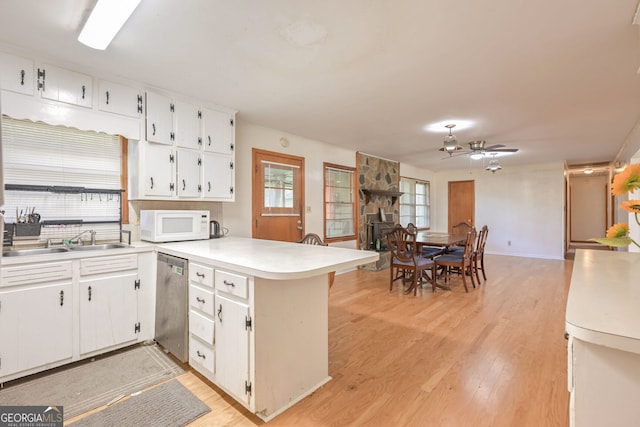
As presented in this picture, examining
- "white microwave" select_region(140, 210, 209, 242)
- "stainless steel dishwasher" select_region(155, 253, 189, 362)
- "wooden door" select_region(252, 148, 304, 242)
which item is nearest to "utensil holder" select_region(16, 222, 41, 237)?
"white microwave" select_region(140, 210, 209, 242)

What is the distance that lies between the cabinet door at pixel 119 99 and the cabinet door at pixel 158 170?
0.33 metres

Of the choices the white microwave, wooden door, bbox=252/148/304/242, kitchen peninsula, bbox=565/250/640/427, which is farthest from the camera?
wooden door, bbox=252/148/304/242

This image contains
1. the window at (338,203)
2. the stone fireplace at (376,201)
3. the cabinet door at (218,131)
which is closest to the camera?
the cabinet door at (218,131)

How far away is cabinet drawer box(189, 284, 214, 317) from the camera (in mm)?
2008

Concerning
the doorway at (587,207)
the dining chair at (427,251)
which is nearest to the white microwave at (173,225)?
the dining chair at (427,251)

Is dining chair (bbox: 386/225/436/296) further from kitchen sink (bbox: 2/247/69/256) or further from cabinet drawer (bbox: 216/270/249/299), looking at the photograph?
kitchen sink (bbox: 2/247/69/256)

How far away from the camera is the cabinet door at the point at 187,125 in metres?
3.05

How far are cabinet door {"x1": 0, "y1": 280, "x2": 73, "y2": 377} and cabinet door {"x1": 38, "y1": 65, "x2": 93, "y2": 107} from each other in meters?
1.44

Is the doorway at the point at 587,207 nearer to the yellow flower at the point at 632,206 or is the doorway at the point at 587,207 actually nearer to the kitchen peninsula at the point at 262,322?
the yellow flower at the point at 632,206

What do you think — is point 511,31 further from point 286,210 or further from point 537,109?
point 286,210

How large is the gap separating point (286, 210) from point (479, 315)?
9.23 ft

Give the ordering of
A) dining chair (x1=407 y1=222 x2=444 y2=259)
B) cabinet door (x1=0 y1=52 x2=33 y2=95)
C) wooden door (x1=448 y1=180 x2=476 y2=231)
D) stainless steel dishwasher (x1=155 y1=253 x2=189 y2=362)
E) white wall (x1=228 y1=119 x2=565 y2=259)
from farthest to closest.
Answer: wooden door (x1=448 y1=180 x2=476 y2=231), white wall (x1=228 y1=119 x2=565 y2=259), dining chair (x1=407 y1=222 x2=444 y2=259), stainless steel dishwasher (x1=155 y1=253 x2=189 y2=362), cabinet door (x1=0 y1=52 x2=33 y2=95)

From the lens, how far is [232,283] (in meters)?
1.83

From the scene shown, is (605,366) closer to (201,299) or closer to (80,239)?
(201,299)
